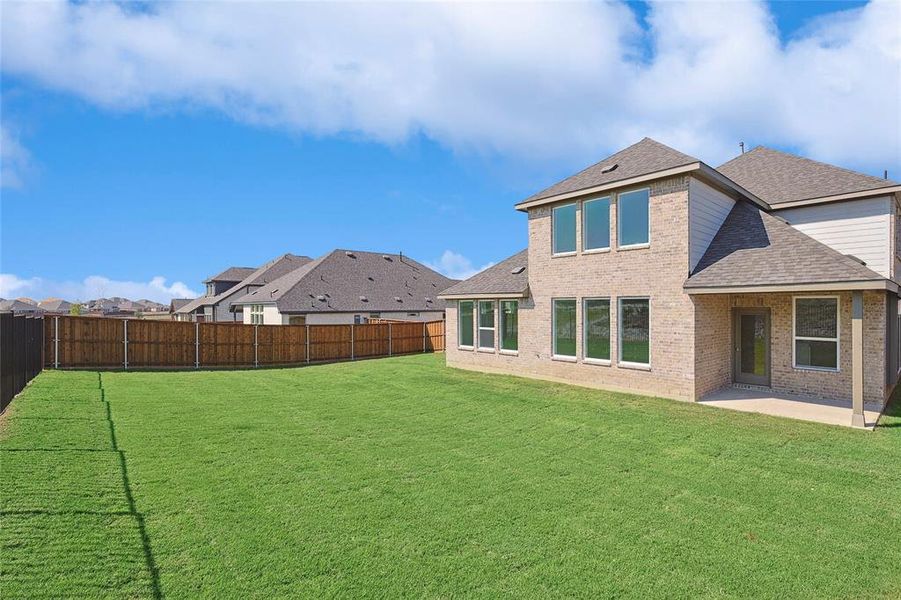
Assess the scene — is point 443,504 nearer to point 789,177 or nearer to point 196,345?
point 789,177

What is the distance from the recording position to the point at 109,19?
9539 mm

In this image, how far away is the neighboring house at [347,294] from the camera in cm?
2878

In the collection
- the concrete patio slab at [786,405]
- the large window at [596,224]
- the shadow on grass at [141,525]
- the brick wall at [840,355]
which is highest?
the large window at [596,224]

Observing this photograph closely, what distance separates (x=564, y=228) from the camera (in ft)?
44.3

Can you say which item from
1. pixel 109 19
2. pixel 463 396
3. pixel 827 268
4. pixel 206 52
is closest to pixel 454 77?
pixel 206 52

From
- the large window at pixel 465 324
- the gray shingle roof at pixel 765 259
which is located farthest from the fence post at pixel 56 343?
the gray shingle roof at pixel 765 259

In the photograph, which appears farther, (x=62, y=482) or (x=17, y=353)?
(x=17, y=353)

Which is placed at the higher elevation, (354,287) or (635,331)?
(354,287)

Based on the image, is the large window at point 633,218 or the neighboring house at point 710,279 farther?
the large window at point 633,218

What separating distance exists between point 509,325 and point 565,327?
2352mm

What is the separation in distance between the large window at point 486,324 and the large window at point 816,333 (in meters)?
8.75

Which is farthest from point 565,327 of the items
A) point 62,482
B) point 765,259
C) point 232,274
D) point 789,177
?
point 232,274

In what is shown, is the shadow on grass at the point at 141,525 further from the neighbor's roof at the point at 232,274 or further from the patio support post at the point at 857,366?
the neighbor's roof at the point at 232,274

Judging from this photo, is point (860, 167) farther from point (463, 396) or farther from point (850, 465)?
point (463, 396)
